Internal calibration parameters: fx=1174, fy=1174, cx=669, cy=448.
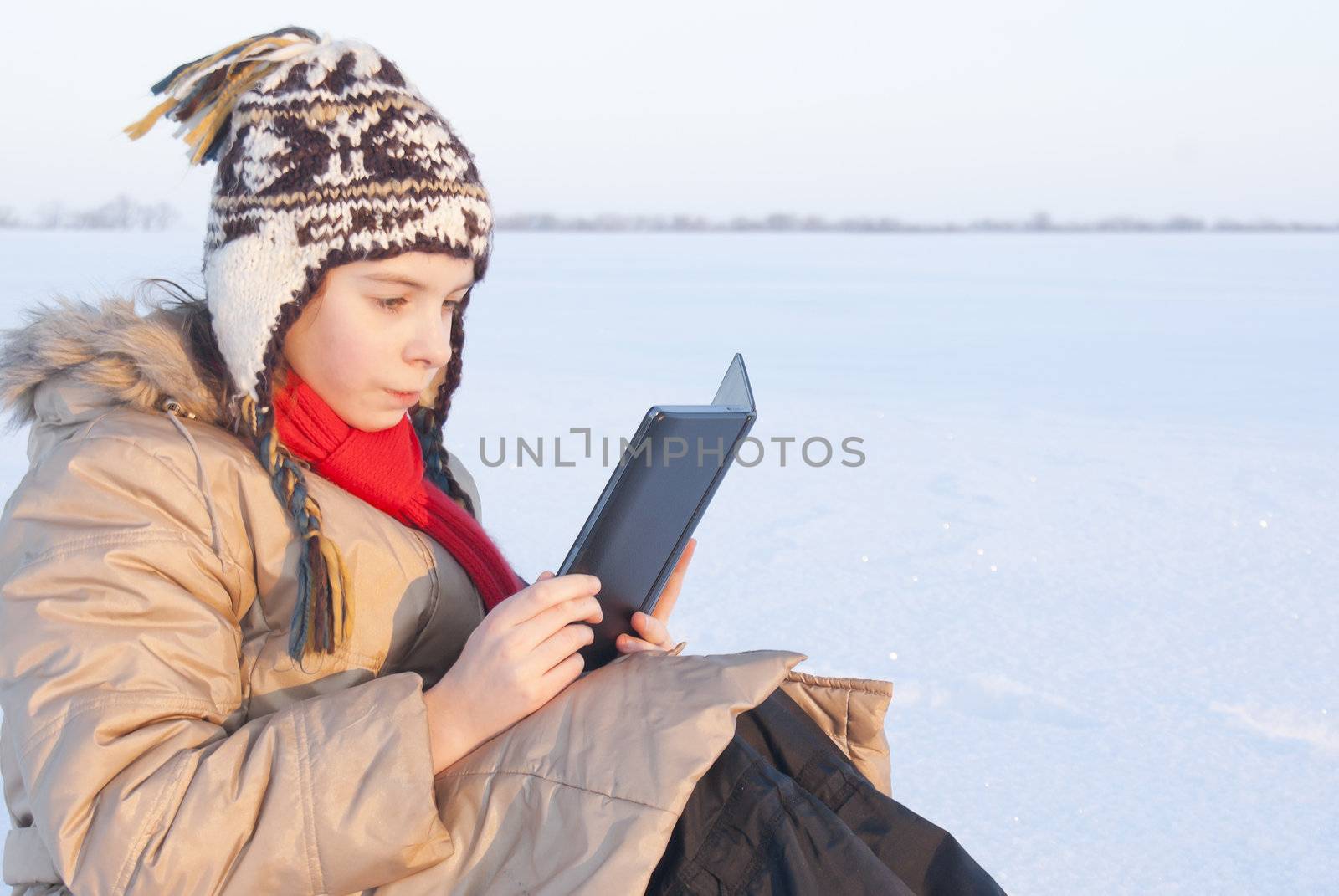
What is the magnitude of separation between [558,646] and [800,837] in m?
0.35

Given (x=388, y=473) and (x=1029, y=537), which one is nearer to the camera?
(x=388, y=473)

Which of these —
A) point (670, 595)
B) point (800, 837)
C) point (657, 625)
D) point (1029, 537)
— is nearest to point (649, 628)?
point (657, 625)

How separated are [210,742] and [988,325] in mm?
8380

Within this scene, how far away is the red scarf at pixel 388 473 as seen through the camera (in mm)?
1576

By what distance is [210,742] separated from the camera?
4.25ft

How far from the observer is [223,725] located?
4.51ft

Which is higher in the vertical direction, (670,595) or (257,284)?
(257,284)

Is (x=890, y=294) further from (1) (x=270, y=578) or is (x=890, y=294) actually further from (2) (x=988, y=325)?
(1) (x=270, y=578)

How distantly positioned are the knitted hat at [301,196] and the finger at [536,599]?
213mm

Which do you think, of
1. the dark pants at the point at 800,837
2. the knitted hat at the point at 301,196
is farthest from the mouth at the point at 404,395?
the dark pants at the point at 800,837

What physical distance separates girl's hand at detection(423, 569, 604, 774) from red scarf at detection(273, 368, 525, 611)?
0.32 m

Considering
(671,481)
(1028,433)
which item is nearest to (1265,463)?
(1028,433)

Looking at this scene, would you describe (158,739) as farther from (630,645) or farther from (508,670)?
(630,645)

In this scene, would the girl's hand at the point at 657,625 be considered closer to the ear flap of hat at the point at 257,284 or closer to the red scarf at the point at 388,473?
the red scarf at the point at 388,473
